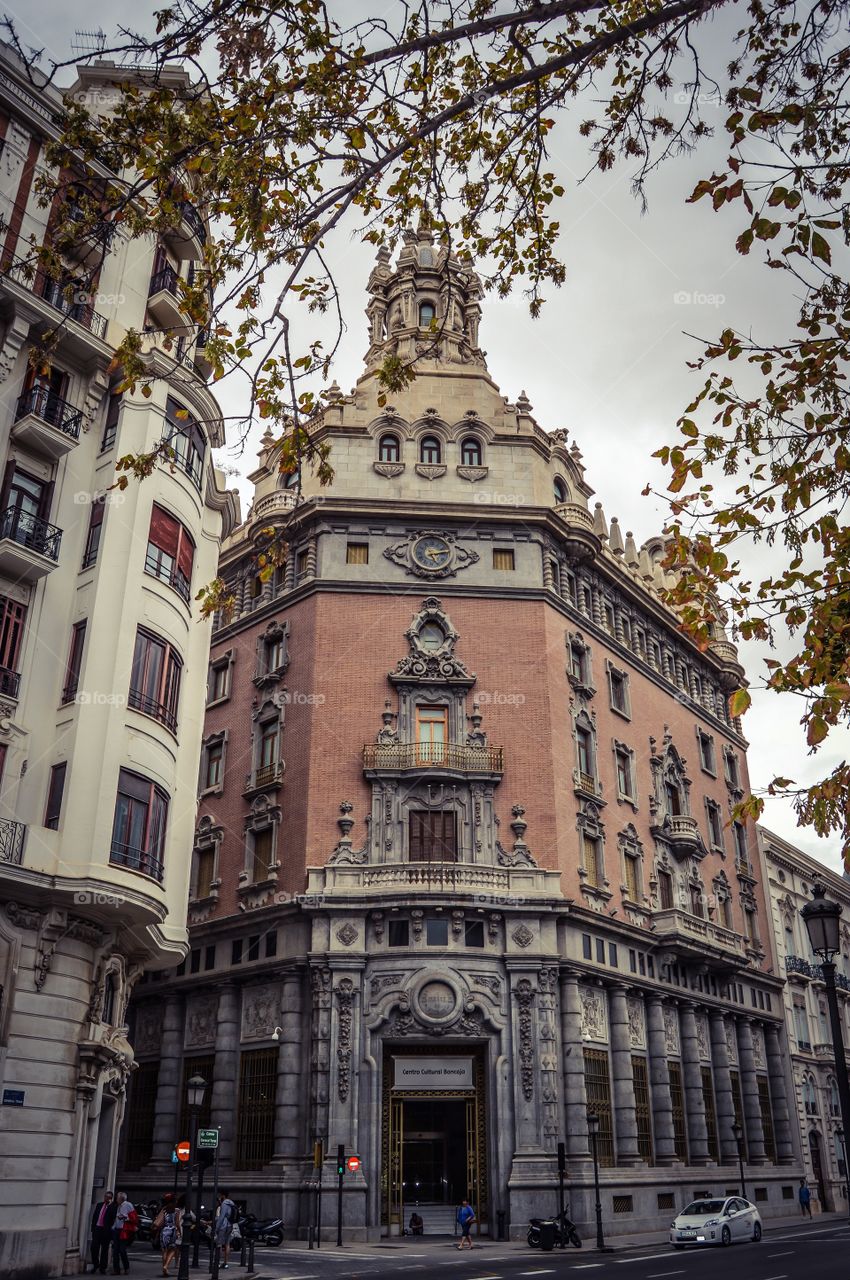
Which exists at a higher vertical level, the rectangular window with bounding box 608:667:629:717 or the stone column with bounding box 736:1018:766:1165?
the rectangular window with bounding box 608:667:629:717

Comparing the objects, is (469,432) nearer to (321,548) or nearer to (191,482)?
(321,548)

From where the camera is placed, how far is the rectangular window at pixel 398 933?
3397 cm

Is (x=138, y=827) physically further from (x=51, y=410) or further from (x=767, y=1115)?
(x=767, y=1115)

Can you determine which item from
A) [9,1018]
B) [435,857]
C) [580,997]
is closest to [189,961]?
[435,857]

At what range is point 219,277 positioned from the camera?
10242 millimetres

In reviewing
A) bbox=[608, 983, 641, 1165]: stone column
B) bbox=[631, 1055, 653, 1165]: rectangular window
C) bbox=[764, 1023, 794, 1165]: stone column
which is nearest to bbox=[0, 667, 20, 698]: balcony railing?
bbox=[608, 983, 641, 1165]: stone column

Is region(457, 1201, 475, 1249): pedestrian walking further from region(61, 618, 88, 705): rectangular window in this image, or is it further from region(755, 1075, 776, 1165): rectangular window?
region(755, 1075, 776, 1165): rectangular window

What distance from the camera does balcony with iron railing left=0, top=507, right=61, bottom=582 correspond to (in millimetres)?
21047

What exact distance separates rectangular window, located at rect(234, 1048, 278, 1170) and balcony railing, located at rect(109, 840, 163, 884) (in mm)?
14466

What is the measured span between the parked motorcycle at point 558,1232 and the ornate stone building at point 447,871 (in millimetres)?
1535

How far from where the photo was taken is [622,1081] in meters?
37.2

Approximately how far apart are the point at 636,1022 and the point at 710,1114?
25.7 ft

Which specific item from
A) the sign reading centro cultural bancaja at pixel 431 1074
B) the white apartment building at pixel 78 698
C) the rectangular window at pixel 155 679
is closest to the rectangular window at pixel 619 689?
the sign reading centro cultural bancaja at pixel 431 1074

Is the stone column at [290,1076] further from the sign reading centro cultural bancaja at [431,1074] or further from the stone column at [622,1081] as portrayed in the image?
the stone column at [622,1081]
